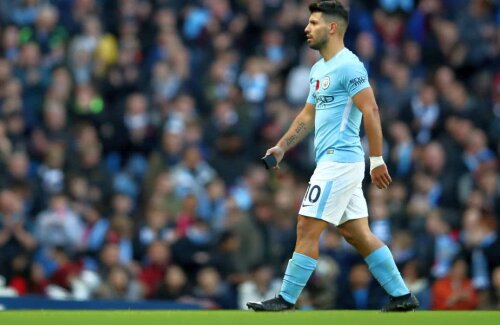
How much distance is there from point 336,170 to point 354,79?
635 mm

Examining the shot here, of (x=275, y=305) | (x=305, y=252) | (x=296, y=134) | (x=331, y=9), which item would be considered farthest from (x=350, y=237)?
(x=331, y=9)

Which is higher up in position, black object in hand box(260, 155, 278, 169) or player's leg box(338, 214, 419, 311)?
black object in hand box(260, 155, 278, 169)

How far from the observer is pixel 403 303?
1002 cm

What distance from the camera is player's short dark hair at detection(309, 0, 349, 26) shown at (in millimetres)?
10055

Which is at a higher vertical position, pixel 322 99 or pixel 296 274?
pixel 322 99

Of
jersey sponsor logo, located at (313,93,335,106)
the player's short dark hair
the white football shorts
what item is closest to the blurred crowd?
the white football shorts

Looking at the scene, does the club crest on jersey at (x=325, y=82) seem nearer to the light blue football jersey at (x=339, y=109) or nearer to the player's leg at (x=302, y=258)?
the light blue football jersey at (x=339, y=109)

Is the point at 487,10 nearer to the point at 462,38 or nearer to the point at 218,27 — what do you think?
the point at 462,38

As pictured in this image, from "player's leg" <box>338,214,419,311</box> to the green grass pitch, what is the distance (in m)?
0.16

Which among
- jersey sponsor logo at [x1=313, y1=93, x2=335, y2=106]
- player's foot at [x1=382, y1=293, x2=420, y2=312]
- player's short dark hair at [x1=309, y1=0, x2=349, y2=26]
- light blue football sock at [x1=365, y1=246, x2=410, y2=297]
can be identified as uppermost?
player's short dark hair at [x1=309, y1=0, x2=349, y2=26]

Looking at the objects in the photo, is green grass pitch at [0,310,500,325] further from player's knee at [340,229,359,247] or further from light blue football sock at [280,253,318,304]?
player's knee at [340,229,359,247]

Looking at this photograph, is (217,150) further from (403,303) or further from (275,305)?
(403,303)

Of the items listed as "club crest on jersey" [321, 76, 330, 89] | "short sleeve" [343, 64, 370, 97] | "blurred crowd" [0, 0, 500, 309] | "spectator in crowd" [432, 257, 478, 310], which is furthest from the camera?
"blurred crowd" [0, 0, 500, 309]

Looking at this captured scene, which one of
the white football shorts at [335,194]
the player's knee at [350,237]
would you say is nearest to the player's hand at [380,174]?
the white football shorts at [335,194]
